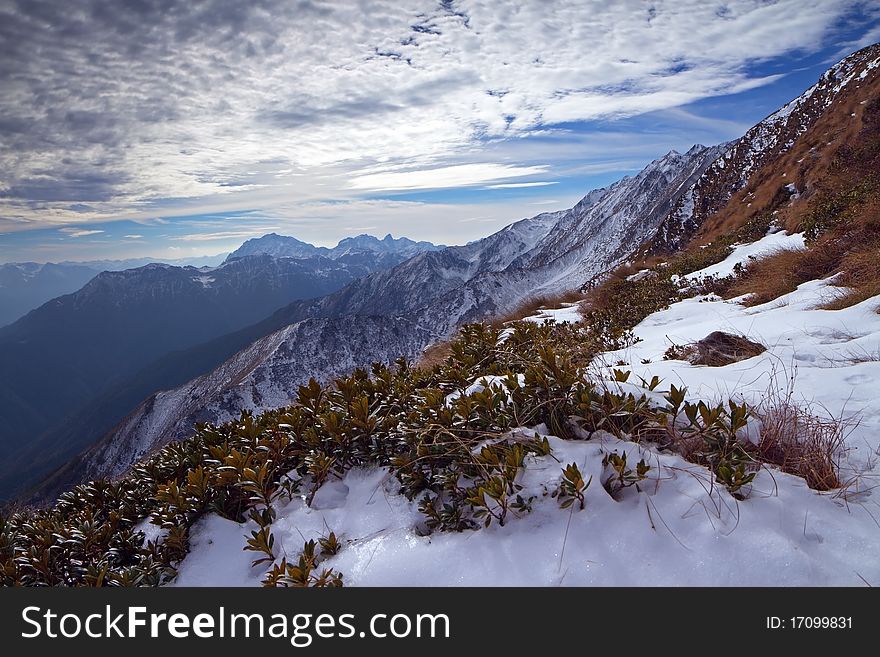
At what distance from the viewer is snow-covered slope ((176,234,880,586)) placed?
246cm

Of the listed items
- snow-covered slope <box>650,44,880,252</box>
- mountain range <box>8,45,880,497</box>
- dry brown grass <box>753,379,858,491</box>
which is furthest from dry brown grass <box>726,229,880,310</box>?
snow-covered slope <box>650,44,880,252</box>

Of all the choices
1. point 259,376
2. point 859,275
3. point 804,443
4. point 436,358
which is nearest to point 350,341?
point 259,376

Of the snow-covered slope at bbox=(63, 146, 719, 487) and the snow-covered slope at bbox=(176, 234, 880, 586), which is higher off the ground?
the snow-covered slope at bbox=(176, 234, 880, 586)

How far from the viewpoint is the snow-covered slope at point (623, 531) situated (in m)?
2.46

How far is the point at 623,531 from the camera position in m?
2.72

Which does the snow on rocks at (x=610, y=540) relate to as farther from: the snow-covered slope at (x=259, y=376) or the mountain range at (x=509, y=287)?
the snow-covered slope at (x=259, y=376)

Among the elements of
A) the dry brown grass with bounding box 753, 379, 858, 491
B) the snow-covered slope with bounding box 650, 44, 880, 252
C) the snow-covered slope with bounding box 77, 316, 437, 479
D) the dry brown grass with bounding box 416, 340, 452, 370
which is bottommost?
the snow-covered slope with bounding box 77, 316, 437, 479

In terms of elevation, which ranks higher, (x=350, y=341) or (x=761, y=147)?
(x=761, y=147)

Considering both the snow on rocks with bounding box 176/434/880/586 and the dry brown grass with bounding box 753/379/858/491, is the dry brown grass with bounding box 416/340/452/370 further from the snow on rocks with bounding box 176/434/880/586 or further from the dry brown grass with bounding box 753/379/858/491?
the dry brown grass with bounding box 753/379/858/491

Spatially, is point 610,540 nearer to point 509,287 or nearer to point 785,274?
point 785,274
